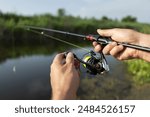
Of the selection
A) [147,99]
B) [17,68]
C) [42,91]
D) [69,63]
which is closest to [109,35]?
[69,63]

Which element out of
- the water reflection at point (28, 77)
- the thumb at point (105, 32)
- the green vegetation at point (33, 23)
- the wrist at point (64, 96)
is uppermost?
the thumb at point (105, 32)

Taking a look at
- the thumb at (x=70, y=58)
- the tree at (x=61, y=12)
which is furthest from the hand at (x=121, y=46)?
the tree at (x=61, y=12)

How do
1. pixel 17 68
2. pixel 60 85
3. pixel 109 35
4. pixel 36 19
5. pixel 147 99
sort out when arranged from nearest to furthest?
pixel 60 85
pixel 109 35
pixel 147 99
pixel 17 68
pixel 36 19

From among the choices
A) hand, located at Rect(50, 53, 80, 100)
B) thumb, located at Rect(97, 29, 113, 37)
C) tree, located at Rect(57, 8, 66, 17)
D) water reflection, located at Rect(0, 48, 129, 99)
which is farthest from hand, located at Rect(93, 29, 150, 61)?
tree, located at Rect(57, 8, 66, 17)

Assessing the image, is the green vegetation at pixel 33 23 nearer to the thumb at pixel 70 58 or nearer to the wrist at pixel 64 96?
the thumb at pixel 70 58

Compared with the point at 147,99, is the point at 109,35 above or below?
above

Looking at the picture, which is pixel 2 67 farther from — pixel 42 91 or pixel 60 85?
pixel 60 85

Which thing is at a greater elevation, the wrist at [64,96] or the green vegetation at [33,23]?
the wrist at [64,96]

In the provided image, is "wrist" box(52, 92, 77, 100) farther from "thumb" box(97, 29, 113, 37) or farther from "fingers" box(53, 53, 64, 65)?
"thumb" box(97, 29, 113, 37)
